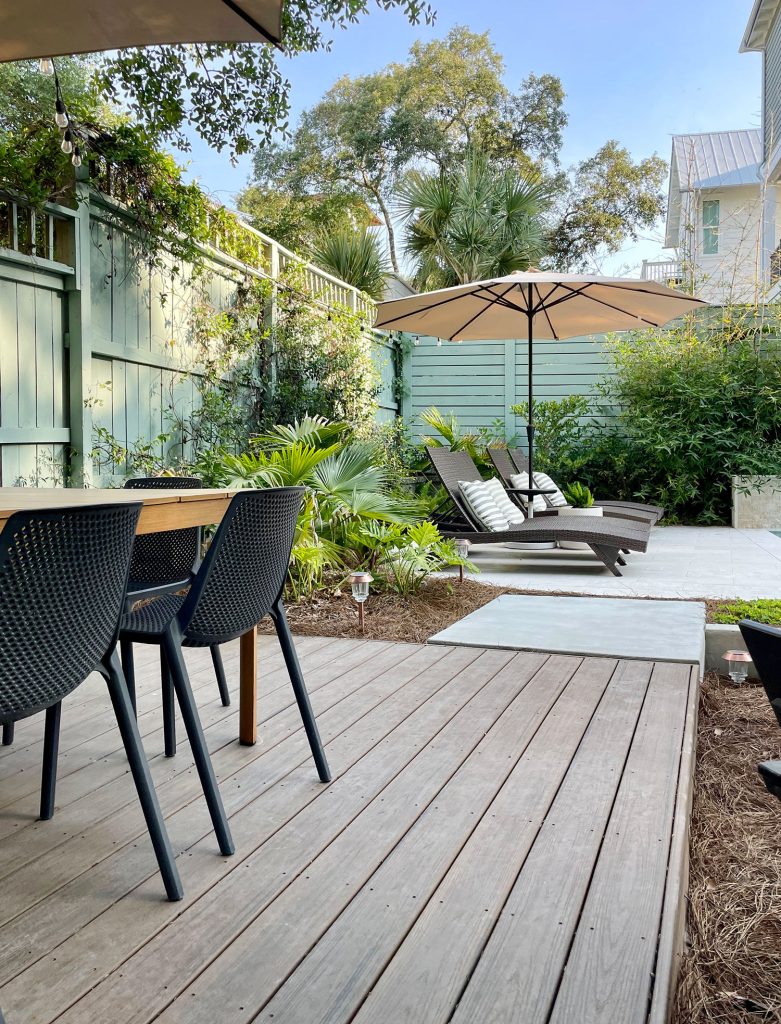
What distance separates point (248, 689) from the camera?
2.57m

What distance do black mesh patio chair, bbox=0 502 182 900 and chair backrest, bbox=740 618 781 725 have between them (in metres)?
1.11

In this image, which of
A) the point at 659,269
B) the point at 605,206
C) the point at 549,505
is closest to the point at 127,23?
the point at 549,505

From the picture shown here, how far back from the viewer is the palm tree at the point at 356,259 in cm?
1166

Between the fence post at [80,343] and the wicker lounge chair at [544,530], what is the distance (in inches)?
115

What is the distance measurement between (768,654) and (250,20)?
2.55 metres

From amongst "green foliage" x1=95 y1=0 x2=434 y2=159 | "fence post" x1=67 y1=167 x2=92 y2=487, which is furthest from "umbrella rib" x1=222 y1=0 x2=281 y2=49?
"green foliage" x1=95 y1=0 x2=434 y2=159

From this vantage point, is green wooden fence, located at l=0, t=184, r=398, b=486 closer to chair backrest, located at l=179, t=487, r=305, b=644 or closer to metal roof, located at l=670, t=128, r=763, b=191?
chair backrest, located at l=179, t=487, r=305, b=644

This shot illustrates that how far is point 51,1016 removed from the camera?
1.33 meters

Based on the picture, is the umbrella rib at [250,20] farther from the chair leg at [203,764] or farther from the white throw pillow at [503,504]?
the white throw pillow at [503,504]

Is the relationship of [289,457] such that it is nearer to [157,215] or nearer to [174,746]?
[157,215]

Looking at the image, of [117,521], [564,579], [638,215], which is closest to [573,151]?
[638,215]

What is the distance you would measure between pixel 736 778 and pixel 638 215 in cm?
2124

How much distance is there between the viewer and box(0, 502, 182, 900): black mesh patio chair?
145 centimetres

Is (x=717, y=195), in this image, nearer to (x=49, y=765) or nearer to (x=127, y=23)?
(x=127, y=23)
